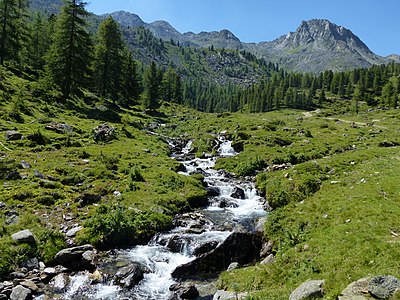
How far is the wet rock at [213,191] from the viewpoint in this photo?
1210 inches

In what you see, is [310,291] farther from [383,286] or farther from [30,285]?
[30,285]

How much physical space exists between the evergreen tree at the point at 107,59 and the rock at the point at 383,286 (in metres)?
70.0

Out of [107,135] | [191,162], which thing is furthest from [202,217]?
[107,135]

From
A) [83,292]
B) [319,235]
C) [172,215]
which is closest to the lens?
[83,292]

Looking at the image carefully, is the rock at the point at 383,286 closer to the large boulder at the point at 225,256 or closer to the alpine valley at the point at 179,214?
the alpine valley at the point at 179,214

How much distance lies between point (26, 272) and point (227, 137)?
47497 mm

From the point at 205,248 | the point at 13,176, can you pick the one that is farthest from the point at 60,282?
the point at 13,176

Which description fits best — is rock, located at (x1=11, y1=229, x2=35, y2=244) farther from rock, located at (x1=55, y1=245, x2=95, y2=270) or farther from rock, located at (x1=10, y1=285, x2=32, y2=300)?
rock, located at (x1=10, y1=285, x2=32, y2=300)

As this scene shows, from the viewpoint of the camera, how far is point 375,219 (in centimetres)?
1641

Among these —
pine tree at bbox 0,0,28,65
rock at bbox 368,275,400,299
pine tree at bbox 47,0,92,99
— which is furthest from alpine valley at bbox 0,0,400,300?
pine tree at bbox 0,0,28,65

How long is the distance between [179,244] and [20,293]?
891cm

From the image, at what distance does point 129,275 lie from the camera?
16.0 metres

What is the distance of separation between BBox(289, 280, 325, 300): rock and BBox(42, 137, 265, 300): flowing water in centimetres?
685

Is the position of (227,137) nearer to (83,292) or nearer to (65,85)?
(65,85)
